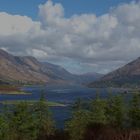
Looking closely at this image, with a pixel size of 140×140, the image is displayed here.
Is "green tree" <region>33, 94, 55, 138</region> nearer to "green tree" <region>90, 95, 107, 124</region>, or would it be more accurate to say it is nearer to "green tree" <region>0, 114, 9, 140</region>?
"green tree" <region>0, 114, 9, 140</region>


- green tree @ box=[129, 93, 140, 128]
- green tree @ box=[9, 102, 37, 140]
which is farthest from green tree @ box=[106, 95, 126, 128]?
green tree @ box=[9, 102, 37, 140]

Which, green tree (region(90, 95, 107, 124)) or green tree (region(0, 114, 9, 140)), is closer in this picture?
green tree (region(0, 114, 9, 140))

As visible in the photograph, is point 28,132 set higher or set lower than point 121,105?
lower

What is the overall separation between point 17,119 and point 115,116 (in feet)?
80.0

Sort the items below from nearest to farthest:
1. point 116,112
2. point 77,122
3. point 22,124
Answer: point 77,122, point 22,124, point 116,112

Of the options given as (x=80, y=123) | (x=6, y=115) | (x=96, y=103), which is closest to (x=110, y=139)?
(x=80, y=123)

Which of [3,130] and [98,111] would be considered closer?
[3,130]

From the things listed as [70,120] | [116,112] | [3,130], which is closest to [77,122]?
[70,120]

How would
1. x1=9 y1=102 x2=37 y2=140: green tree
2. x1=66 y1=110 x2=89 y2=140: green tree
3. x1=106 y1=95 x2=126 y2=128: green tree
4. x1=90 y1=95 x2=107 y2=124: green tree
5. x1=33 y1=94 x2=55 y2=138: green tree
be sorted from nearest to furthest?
x1=66 y1=110 x2=89 y2=140: green tree → x1=9 y1=102 x2=37 y2=140: green tree → x1=90 y1=95 x2=107 y2=124: green tree → x1=33 y1=94 x2=55 y2=138: green tree → x1=106 y1=95 x2=126 y2=128: green tree

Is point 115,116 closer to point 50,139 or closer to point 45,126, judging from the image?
point 45,126

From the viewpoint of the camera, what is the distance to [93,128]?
24.4 metres

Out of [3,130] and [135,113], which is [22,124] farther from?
[135,113]

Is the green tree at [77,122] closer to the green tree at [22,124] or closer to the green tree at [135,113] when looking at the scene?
the green tree at [22,124]

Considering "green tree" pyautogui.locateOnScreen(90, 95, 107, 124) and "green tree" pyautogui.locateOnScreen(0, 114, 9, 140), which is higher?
"green tree" pyautogui.locateOnScreen(90, 95, 107, 124)
